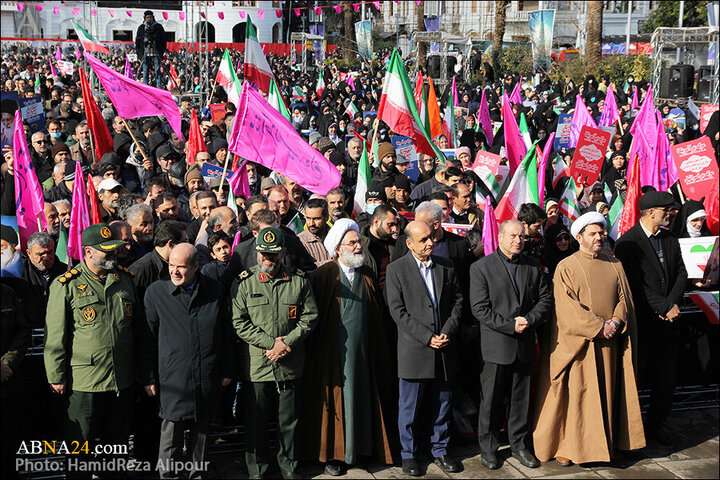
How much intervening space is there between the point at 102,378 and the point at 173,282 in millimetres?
708

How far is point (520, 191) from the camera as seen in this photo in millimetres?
7789

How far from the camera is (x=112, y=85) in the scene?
10008 millimetres

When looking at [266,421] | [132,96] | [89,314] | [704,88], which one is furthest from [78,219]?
[704,88]

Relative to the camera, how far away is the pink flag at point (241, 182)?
853 cm

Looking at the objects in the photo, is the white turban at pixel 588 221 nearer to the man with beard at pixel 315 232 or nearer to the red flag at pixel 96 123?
the man with beard at pixel 315 232

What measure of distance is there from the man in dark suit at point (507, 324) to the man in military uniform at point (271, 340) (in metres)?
1.21

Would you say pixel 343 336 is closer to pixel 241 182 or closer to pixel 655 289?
pixel 655 289

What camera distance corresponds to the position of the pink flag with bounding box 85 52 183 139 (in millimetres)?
10016

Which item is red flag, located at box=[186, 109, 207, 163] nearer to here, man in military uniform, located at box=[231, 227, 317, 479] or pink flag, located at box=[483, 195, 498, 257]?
pink flag, located at box=[483, 195, 498, 257]

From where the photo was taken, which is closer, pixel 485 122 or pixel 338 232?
pixel 338 232

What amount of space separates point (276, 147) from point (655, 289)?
346cm

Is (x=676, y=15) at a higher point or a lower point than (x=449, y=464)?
higher

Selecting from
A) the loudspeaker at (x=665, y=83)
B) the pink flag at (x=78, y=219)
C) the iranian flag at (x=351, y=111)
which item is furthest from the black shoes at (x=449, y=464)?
the loudspeaker at (x=665, y=83)

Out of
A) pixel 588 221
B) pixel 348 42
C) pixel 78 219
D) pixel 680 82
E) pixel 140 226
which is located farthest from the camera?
pixel 348 42
